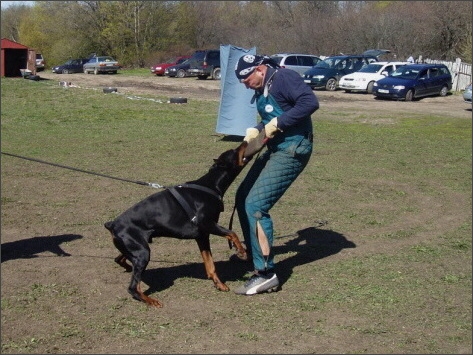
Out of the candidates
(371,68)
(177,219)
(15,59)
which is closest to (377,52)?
(371,68)

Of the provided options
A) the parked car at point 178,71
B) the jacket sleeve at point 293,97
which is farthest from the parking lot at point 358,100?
the jacket sleeve at point 293,97

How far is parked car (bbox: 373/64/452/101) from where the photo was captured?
87.7ft

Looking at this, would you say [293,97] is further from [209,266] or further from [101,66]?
[101,66]

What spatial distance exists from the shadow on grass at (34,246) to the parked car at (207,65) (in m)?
32.8

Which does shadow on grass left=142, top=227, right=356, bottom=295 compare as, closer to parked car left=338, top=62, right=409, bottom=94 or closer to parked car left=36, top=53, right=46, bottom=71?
parked car left=338, top=62, right=409, bottom=94

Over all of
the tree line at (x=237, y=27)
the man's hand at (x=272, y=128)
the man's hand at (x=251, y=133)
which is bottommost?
the man's hand at (x=251, y=133)

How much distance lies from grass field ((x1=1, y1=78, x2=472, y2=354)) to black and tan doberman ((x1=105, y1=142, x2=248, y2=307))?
347 millimetres

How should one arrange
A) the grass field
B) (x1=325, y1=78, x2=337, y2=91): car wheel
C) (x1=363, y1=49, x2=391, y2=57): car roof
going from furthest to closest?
(x1=363, y1=49, x2=391, y2=57): car roof
(x1=325, y1=78, x2=337, y2=91): car wheel
the grass field

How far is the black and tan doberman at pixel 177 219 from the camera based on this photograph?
529 centimetres

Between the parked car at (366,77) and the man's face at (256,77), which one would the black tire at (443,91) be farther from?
the man's face at (256,77)

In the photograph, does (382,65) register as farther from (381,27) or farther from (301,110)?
(301,110)

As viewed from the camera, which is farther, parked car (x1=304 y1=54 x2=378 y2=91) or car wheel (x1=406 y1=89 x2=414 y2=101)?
parked car (x1=304 y1=54 x2=378 y2=91)

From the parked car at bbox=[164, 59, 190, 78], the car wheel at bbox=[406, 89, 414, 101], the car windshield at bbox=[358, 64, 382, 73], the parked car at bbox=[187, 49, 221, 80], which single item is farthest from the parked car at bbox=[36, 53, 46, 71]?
the car wheel at bbox=[406, 89, 414, 101]

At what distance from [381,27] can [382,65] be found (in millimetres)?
5101
